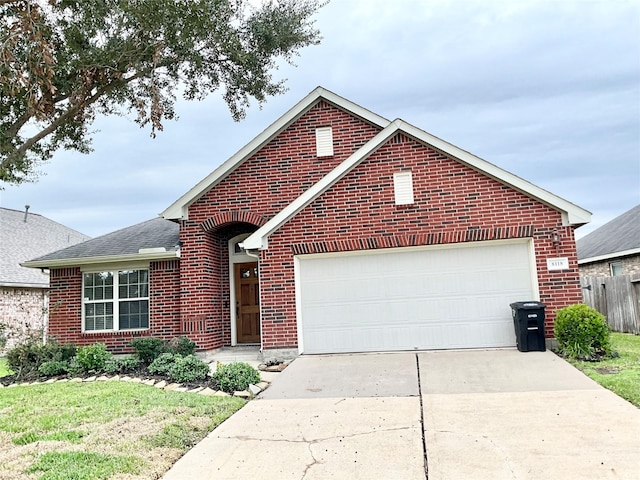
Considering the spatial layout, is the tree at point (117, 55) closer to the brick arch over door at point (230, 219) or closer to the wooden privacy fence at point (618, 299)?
the brick arch over door at point (230, 219)

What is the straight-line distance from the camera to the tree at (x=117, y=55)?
832cm

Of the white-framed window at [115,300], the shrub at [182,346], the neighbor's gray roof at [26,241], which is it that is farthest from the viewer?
the neighbor's gray roof at [26,241]

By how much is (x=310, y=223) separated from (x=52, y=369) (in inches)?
245

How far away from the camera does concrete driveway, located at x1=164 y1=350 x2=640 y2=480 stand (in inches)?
187

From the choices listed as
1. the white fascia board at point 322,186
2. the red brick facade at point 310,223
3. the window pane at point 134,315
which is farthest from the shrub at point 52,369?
the white fascia board at point 322,186

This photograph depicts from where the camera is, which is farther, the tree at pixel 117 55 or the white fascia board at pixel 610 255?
the white fascia board at pixel 610 255

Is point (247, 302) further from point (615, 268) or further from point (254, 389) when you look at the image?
point (615, 268)

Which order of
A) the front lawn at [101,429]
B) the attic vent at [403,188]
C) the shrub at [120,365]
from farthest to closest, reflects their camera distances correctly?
the attic vent at [403,188]
the shrub at [120,365]
the front lawn at [101,429]

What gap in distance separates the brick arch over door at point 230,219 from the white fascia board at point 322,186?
1.33 metres

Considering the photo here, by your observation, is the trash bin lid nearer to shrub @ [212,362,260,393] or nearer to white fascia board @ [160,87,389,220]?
shrub @ [212,362,260,393]

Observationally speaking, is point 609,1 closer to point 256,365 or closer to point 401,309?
point 401,309

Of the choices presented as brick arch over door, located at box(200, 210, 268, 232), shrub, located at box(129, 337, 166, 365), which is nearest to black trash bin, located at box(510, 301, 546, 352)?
brick arch over door, located at box(200, 210, 268, 232)

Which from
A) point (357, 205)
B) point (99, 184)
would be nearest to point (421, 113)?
point (357, 205)

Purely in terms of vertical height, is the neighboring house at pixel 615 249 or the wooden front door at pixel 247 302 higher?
the neighboring house at pixel 615 249
